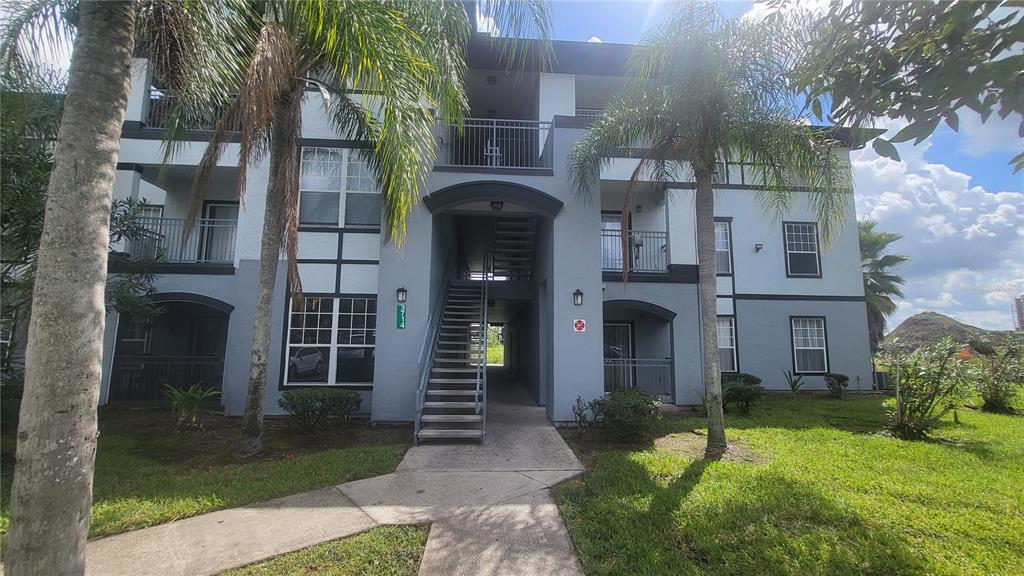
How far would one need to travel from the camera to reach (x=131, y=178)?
10.4 meters

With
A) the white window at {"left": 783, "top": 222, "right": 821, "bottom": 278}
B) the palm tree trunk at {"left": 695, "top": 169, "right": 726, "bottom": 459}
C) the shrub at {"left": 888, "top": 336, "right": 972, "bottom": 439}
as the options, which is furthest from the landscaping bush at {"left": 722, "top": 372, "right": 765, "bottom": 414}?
the white window at {"left": 783, "top": 222, "right": 821, "bottom": 278}

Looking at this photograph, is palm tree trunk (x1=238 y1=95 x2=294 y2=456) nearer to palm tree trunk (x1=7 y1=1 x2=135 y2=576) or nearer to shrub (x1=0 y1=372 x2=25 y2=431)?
shrub (x1=0 y1=372 x2=25 y2=431)

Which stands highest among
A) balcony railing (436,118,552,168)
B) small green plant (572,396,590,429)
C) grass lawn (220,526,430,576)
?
balcony railing (436,118,552,168)

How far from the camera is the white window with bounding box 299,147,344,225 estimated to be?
10.2m

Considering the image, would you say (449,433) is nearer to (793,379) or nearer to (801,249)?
(793,379)

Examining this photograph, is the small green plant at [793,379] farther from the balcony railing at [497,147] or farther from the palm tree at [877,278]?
the balcony railing at [497,147]

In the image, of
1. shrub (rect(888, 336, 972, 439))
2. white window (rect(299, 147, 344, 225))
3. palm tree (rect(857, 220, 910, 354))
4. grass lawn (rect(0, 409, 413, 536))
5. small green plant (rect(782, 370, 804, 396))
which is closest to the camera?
grass lawn (rect(0, 409, 413, 536))

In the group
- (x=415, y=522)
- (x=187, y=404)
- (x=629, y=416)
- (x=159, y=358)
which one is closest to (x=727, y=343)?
(x=629, y=416)

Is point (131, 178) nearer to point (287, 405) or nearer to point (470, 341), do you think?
point (287, 405)

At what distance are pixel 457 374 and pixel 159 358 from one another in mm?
7466

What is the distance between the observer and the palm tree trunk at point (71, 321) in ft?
Result: 7.85

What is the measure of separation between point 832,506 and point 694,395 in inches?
264

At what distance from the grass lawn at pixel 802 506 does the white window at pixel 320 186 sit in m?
7.66

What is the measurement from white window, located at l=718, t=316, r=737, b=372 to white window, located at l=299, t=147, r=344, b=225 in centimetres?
1178
